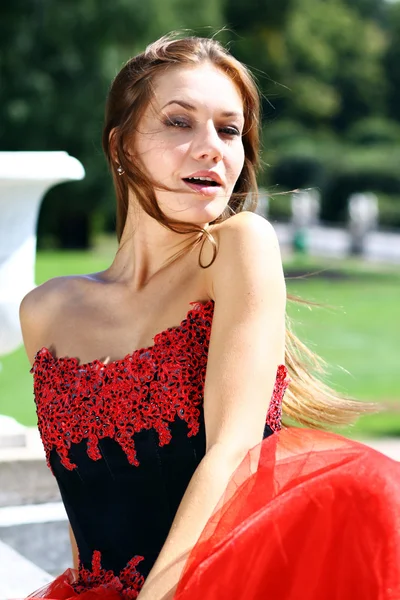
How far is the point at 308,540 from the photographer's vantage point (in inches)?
65.1

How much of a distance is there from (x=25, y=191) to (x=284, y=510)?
2.97m

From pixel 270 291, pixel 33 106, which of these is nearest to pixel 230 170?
pixel 270 291

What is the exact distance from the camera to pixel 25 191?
4.42m

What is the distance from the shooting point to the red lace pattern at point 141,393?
6.26 feet

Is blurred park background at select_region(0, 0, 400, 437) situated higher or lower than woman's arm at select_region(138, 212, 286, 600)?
lower

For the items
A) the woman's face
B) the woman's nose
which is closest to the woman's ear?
the woman's face

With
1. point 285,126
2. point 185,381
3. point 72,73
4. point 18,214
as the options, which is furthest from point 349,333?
point 285,126

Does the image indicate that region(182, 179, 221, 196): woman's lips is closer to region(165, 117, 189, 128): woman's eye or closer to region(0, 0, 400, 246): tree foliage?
region(165, 117, 189, 128): woman's eye

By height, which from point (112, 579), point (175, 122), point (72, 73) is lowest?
point (72, 73)

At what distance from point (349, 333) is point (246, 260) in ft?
38.7

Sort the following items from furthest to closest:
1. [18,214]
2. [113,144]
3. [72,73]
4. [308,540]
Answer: [72,73], [18,214], [113,144], [308,540]

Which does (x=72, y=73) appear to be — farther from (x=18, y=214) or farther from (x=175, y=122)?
(x=175, y=122)

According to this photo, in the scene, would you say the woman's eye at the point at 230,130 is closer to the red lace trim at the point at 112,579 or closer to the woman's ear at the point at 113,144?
the woman's ear at the point at 113,144

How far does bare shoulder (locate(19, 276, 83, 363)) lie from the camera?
217cm
